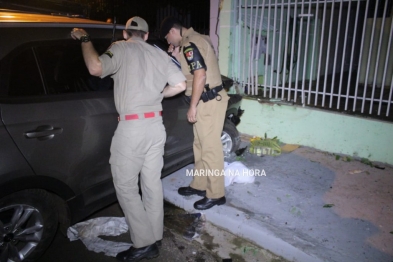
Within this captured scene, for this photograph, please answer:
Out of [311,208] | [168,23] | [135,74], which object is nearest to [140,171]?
[135,74]

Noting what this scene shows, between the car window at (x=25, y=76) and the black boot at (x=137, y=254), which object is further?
the black boot at (x=137, y=254)

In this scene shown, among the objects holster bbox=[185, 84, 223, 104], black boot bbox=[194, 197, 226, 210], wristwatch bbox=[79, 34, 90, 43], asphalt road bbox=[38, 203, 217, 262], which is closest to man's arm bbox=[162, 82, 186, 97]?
holster bbox=[185, 84, 223, 104]

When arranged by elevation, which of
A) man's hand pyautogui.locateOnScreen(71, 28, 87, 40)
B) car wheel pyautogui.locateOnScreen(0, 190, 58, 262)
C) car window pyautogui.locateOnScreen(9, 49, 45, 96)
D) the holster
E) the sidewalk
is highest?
man's hand pyautogui.locateOnScreen(71, 28, 87, 40)

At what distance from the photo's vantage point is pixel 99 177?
291cm

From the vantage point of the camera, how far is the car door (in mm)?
2346

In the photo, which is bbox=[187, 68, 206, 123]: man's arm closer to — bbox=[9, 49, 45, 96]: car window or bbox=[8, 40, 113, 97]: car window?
bbox=[8, 40, 113, 97]: car window

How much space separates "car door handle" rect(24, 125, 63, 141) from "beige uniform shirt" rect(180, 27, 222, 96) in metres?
1.27

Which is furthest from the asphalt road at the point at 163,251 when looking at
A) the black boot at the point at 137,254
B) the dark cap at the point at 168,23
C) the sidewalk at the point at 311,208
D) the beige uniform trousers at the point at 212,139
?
the dark cap at the point at 168,23

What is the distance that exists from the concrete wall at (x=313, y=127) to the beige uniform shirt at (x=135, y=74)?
3.04 meters

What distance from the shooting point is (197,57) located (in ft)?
9.62

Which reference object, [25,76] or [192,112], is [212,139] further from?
[25,76]

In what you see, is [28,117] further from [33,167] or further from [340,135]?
[340,135]

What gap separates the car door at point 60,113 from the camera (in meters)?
2.35

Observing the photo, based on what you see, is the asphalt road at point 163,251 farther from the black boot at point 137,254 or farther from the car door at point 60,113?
the car door at point 60,113
